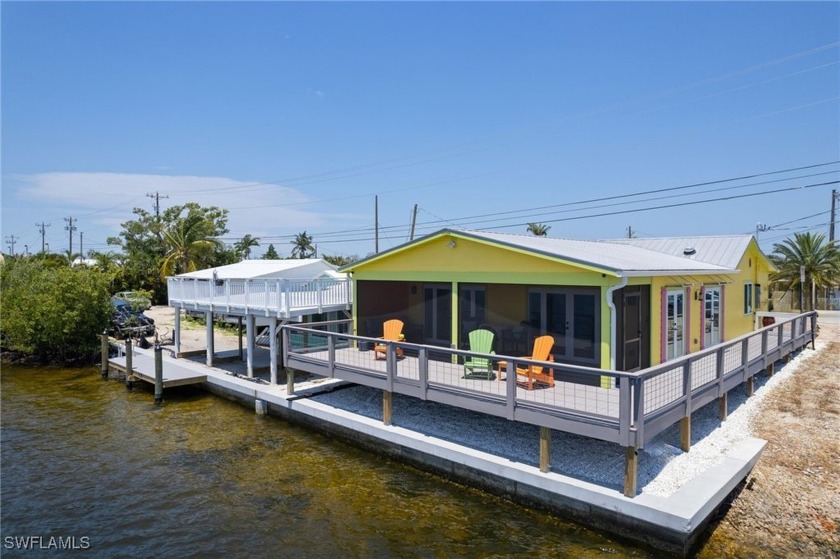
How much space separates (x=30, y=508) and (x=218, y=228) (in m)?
37.5

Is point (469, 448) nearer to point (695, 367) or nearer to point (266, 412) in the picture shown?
point (695, 367)

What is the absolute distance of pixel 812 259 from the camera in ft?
90.5

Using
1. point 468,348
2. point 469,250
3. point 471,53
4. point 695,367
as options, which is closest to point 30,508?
point 468,348

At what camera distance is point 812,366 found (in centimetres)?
1542

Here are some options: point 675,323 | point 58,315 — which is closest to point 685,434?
point 675,323

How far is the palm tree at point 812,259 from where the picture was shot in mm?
27516

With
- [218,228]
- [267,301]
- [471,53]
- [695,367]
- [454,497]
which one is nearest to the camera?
[454,497]

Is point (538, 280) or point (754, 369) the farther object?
point (754, 369)

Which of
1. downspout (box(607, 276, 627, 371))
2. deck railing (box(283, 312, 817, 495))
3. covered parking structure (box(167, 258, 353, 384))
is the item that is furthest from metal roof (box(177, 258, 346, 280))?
downspout (box(607, 276, 627, 371))

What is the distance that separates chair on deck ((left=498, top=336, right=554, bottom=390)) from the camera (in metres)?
→ 9.12

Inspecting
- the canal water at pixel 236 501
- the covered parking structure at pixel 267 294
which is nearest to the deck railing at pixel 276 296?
the covered parking structure at pixel 267 294

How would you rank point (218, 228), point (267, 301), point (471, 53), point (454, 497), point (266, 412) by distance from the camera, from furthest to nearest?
1. point (218, 228)
2. point (471, 53)
3. point (267, 301)
4. point (266, 412)
5. point (454, 497)

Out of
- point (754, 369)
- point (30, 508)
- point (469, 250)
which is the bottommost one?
point (30, 508)

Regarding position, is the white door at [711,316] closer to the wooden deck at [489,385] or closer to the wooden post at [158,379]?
the wooden deck at [489,385]
